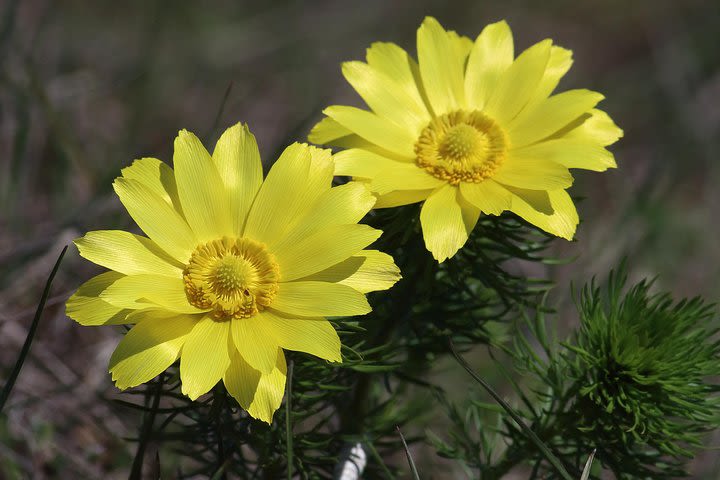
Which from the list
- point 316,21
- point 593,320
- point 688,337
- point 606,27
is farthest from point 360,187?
point 606,27

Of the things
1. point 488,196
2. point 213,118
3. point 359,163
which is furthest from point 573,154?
point 213,118

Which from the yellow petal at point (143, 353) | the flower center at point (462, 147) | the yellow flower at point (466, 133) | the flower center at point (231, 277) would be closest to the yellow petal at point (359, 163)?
the yellow flower at point (466, 133)

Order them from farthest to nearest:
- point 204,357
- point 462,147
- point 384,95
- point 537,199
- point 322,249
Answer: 1. point 384,95
2. point 462,147
3. point 537,199
4. point 322,249
5. point 204,357

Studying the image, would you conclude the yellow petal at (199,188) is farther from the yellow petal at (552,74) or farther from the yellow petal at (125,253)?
the yellow petal at (552,74)

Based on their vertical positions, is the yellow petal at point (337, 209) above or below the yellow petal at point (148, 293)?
above

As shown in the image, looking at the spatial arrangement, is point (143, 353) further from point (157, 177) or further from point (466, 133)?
point (466, 133)

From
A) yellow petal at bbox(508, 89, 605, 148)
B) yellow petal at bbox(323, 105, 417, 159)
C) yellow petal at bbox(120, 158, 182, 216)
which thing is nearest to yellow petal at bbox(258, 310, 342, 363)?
yellow petal at bbox(120, 158, 182, 216)
